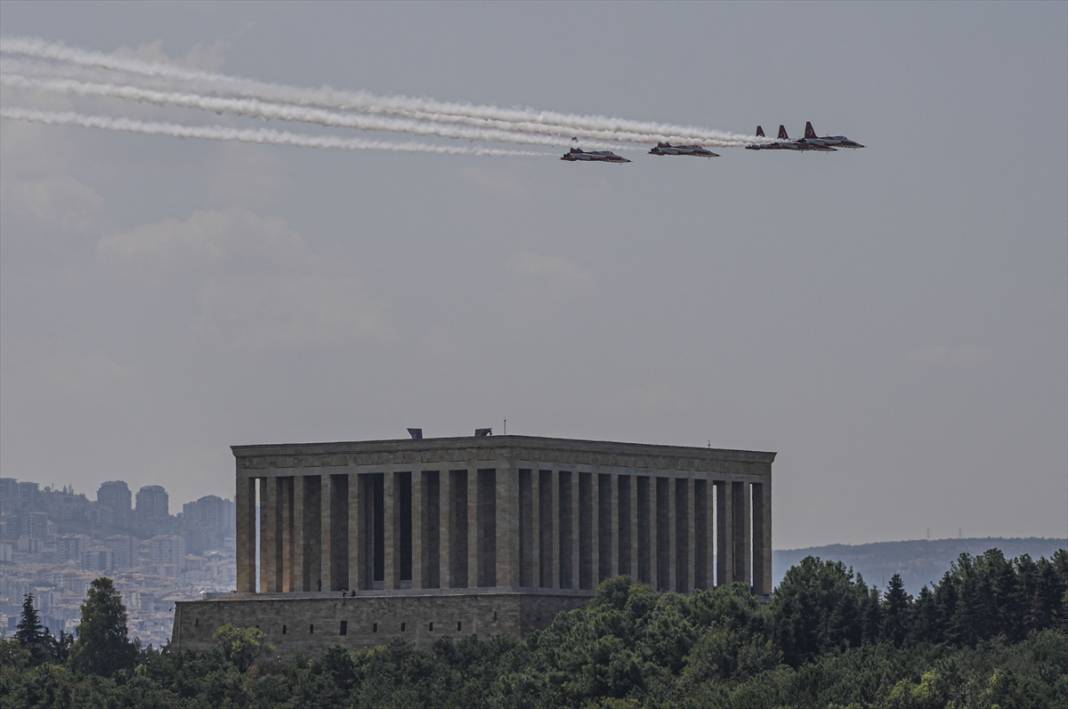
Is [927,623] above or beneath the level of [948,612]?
beneath

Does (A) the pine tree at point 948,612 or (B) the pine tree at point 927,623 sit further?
(B) the pine tree at point 927,623

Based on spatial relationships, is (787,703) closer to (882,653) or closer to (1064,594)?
(882,653)

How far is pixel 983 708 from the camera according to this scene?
17638 cm

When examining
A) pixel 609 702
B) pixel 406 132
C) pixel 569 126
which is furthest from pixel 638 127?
pixel 609 702

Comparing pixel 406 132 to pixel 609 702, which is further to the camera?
pixel 609 702

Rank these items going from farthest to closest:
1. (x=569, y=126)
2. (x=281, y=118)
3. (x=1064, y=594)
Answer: (x=1064, y=594), (x=569, y=126), (x=281, y=118)

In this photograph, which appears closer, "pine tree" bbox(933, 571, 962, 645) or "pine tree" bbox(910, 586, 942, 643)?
Answer: "pine tree" bbox(933, 571, 962, 645)

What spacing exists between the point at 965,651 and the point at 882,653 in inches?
192

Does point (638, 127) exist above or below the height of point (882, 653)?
above

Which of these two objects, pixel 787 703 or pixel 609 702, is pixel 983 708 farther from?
pixel 609 702

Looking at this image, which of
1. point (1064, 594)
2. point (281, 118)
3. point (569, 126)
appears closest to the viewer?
point (281, 118)

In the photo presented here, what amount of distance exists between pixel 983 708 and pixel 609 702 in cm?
2893

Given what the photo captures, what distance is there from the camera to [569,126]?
609ft

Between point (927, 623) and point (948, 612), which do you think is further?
point (948, 612)
